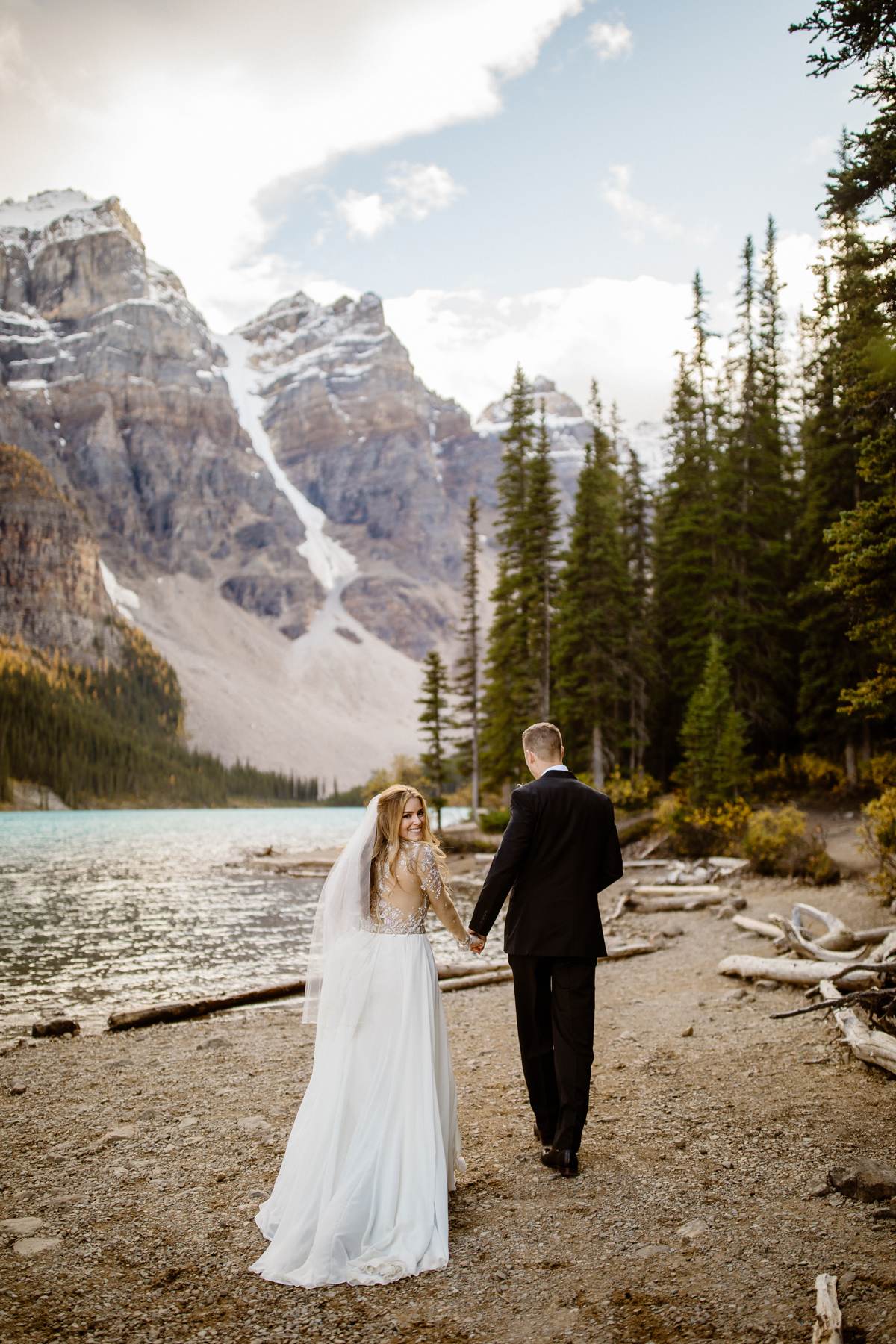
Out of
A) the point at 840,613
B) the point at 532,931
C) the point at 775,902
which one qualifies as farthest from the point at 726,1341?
the point at 840,613

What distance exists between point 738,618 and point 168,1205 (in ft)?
104

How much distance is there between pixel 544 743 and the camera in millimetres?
6121

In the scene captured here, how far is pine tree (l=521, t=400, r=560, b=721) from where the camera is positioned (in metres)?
39.2

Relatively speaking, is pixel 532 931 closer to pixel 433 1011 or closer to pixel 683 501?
pixel 433 1011

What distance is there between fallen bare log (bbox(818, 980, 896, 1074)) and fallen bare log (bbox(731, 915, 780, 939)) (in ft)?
18.7

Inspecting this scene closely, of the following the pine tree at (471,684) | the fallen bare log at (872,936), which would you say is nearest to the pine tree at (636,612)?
the pine tree at (471,684)

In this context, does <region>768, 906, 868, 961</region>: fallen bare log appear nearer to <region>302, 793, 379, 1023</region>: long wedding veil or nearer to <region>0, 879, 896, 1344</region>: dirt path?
<region>0, 879, 896, 1344</region>: dirt path

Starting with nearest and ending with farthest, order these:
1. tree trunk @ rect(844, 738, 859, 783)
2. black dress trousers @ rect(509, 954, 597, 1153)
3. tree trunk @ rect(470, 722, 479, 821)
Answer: black dress trousers @ rect(509, 954, 597, 1153)
tree trunk @ rect(844, 738, 859, 783)
tree trunk @ rect(470, 722, 479, 821)

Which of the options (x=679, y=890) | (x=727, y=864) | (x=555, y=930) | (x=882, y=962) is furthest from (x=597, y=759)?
(x=555, y=930)

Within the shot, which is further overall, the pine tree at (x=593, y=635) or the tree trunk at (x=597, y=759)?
the pine tree at (x=593, y=635)

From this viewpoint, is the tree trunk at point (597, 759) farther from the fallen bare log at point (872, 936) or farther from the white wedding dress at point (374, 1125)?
the white wedding dress at point (374, 1125)

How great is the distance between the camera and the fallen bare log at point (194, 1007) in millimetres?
12000

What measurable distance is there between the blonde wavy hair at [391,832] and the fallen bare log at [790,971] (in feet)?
18.1

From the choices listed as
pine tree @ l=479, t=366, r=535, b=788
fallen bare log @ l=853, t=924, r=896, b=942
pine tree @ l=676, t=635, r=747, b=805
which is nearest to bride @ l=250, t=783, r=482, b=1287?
fallen bare log @ l=853, t=924, r=896, b=942
